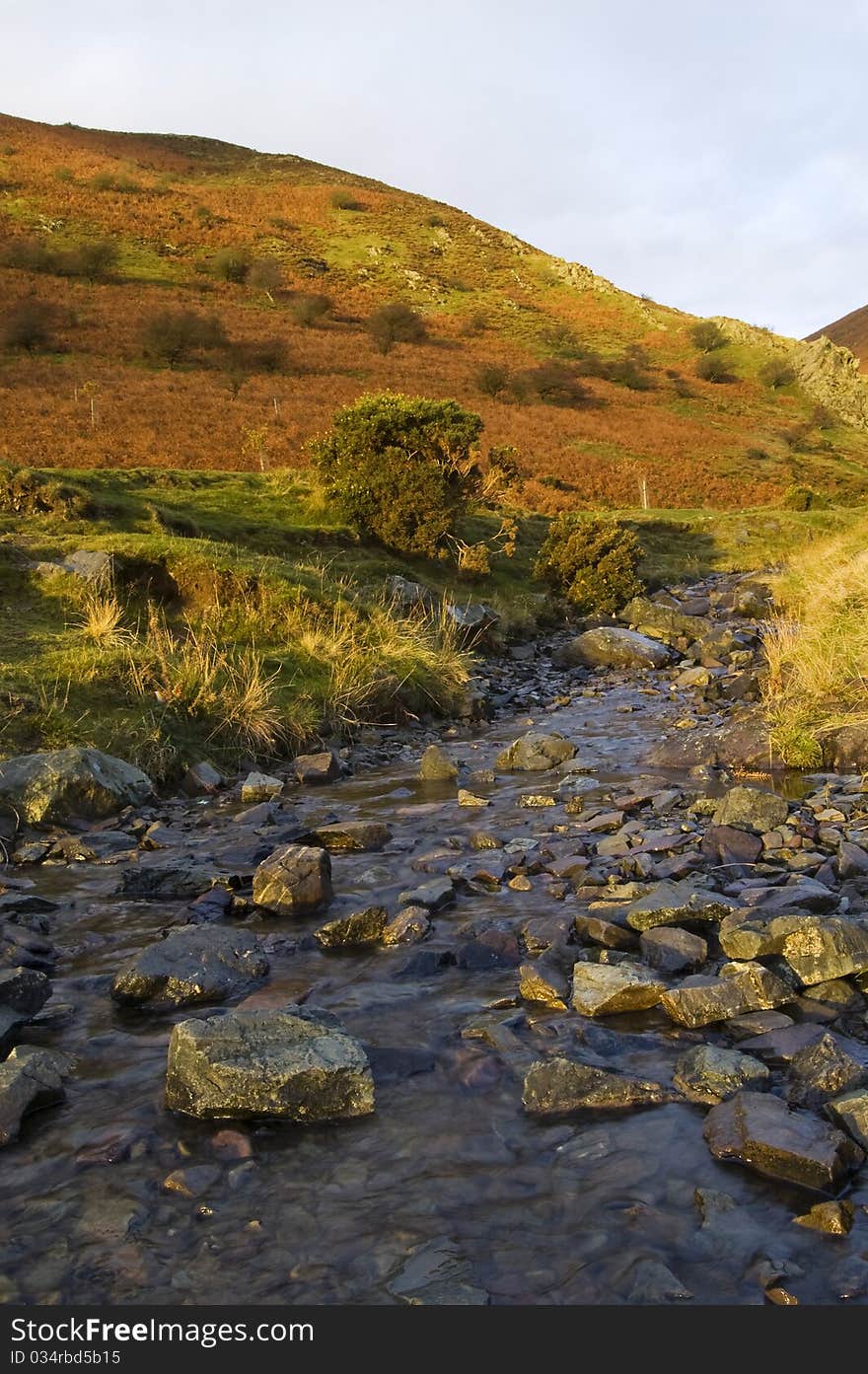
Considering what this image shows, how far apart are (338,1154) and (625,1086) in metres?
1.21

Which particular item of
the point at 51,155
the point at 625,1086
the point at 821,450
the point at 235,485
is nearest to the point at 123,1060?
the point at 625,1086

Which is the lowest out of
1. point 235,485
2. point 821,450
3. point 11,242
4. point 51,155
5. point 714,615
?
point 714,615

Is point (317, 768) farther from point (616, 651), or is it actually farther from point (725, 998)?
point (616, 651)

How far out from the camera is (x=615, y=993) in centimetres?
458

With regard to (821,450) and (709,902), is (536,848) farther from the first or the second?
(821,450)

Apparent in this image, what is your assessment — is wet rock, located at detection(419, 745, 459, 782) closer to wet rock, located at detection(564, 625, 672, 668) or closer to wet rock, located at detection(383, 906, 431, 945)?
wet rock, located at detection(383, 906, 431, 945)

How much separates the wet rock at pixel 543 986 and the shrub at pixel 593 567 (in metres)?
16.6

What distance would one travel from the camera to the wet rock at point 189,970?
4.88m

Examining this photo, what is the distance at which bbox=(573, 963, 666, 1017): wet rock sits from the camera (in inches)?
180

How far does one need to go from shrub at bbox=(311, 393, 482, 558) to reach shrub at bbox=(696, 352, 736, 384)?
142 feet

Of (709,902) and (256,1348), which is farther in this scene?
(709,902)

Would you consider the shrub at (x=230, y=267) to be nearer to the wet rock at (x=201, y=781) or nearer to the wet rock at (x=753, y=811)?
the wet rock at (x=201, y=781)

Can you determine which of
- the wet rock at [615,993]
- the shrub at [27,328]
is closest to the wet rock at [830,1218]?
the wet rock at [615,993]

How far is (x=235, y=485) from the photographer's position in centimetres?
2330
